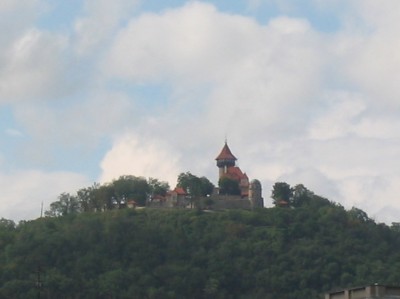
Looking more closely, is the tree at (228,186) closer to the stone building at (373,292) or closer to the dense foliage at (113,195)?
the dense foliage at (113,195)

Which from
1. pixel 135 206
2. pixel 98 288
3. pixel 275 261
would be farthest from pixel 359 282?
pixel 135 206

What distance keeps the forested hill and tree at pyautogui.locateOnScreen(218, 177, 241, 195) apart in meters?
4.23

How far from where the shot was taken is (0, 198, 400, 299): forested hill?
142m

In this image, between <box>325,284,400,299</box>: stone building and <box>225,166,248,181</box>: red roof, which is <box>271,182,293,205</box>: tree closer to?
<box>225,166,248,181</box>: red roof

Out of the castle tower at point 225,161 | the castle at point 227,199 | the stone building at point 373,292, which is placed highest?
the castle tower at point 225,161

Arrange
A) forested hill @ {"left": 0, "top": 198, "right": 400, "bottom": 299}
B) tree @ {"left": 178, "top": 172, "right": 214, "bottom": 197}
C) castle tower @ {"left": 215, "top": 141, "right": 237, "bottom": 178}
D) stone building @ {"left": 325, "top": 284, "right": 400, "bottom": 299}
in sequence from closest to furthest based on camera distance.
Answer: stone building @ {"left": 325, "top": 284, "right": 400, "bottom": 299} < forested hill @ {"left": 0, "top": 198, "right": 400, "bottom": 299} < tree @ {"left": 178, "top": 172, "right": 214, "bottom": 197} < castle tower @ {"left": 215, "top": 141, "right": 237, "bottom": 178}

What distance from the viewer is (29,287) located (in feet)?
432

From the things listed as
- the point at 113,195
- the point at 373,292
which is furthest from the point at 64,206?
the point at 373,292

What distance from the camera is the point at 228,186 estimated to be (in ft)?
555

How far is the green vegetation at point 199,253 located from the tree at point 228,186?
4.31m

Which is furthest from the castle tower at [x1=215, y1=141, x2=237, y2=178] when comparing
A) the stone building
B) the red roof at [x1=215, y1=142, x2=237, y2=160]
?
the stone building

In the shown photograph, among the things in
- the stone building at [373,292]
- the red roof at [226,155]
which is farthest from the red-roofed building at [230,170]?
the stone building at [373,292]

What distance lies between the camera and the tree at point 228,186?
167250 millimetres

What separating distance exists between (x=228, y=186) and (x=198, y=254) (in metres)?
15.9
